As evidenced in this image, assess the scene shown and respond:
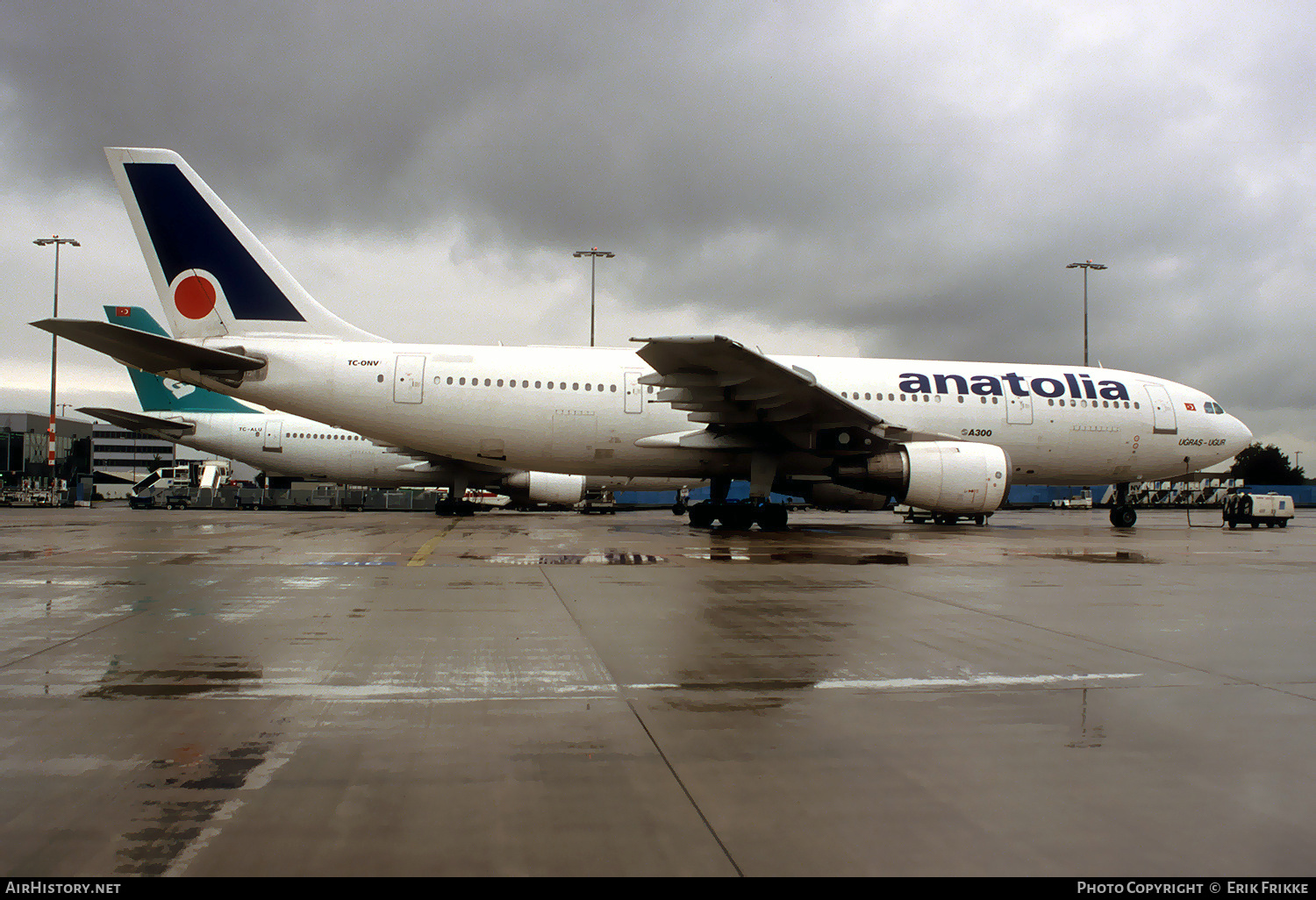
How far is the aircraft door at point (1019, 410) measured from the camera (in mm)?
16672

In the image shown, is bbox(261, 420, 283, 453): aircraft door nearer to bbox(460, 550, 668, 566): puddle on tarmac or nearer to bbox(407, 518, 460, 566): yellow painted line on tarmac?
bbox(407, 518, 460, 566): yellow painted line on tarmac

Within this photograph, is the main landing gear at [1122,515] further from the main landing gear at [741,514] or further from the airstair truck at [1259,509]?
the main landing gear at [741,514]

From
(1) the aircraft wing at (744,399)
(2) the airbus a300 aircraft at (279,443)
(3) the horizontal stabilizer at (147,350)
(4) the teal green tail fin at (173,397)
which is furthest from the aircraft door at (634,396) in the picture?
(4) the teal green tail fin at (173,397)

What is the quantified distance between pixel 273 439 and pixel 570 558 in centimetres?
2111

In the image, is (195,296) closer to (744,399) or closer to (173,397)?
(744,399)

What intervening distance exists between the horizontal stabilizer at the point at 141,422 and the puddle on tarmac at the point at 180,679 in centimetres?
2711

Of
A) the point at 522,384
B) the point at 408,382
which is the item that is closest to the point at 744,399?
the point at 522,384

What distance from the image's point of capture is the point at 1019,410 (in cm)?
1673

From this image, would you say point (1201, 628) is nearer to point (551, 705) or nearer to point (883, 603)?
point (883, 603)

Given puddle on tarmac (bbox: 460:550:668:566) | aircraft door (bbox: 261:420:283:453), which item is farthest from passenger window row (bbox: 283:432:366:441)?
puddle on tarmac (bbox: 460:550:668:566)

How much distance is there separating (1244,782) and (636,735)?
207cm

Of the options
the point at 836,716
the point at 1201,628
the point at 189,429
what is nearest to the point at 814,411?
the point at 1201,628

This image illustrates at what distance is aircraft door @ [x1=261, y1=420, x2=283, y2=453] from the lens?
2653 centimetres

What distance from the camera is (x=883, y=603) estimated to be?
618 centimetres
